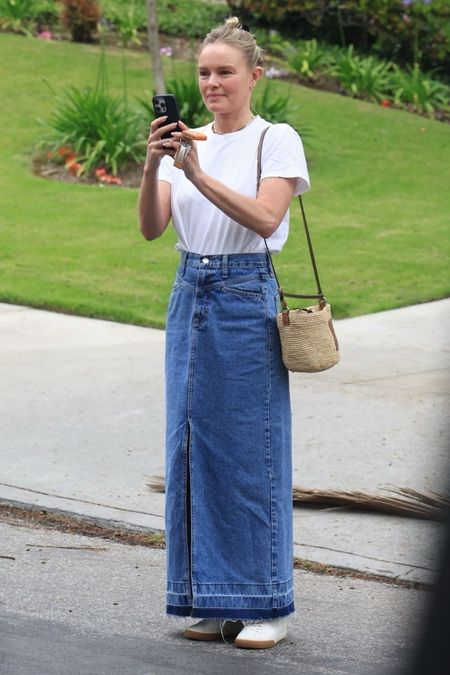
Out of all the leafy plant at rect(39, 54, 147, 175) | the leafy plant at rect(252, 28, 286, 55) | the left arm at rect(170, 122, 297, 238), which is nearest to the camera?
the left arm at rect(170, 122, 297, 238)

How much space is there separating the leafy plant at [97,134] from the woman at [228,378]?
9.00 m

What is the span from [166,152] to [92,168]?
949 centimetres

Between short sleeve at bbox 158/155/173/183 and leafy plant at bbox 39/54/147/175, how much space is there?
8.85 m

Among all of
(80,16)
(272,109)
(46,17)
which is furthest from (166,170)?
(46,17)

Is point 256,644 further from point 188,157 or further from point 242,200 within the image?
point 188,157

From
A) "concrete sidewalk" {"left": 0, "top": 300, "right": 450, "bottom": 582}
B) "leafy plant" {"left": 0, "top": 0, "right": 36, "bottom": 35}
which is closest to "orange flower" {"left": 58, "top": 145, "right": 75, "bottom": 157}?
"concrete sidewalk" {"left": 0, "top": 300, "right": 450, "bottom": 582}

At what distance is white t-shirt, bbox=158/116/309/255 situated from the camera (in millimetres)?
3551

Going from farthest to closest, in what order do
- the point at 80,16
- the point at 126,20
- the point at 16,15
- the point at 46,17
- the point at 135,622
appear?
the point at 46,17, the point at 126,20, the point at 16,15, the point at 80,16, the point at 135,622

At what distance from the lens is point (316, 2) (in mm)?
18281

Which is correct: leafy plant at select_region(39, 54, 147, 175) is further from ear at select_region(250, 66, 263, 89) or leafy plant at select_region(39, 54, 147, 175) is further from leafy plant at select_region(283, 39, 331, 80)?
ear at select_region(250, 66, 263, 89)

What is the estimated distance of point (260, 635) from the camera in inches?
145

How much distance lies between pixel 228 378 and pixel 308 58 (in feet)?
45.5

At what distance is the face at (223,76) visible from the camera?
11.5ft

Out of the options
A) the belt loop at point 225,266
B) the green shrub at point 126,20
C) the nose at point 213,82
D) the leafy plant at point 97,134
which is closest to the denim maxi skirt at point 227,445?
the belt loop at point 225,266
